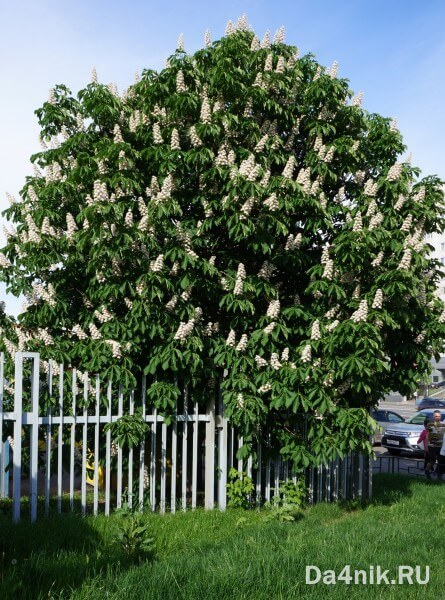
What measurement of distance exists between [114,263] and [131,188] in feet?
3.21

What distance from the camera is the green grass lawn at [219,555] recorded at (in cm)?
453

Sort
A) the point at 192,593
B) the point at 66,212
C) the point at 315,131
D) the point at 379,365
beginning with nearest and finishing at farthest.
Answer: the point at 192,593 → the point at 379,365 → the point at 66,212 → the point at 315,131

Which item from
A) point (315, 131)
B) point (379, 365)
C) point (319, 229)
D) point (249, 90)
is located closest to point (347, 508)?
point (379, 365)

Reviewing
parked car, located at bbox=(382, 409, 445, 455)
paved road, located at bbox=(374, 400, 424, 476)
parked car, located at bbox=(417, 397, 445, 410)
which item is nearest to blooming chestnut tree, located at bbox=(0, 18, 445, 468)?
paved road, located at bbox=(374, 400, 424, 476)

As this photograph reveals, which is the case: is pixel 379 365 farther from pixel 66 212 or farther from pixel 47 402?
pixel 66 212

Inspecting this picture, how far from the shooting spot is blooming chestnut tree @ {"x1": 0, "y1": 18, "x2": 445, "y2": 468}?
7.23 meters

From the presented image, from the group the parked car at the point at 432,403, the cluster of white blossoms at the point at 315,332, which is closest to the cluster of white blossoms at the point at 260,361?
the cluster of white blossoms at the point at 315,332

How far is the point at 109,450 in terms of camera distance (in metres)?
7.20

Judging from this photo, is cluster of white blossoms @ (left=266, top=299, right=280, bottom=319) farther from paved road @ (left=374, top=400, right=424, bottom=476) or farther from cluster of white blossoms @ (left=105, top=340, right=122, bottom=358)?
paved road @ (left=374, top=400, right=424, bottom=476)

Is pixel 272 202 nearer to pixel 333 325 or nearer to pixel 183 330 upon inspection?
pixel 333 325

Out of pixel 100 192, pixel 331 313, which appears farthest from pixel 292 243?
pixel 100 192

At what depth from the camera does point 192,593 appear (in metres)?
4.41

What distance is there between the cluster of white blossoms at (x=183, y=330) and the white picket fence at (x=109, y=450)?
845 millimetres

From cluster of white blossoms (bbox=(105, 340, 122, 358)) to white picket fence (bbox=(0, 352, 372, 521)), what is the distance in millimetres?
374
